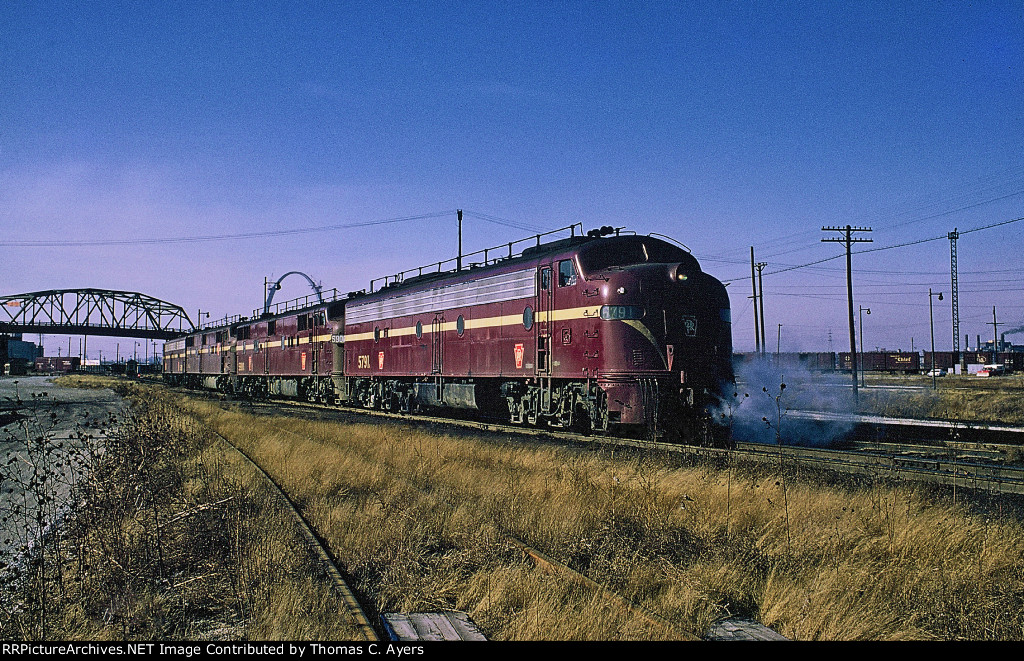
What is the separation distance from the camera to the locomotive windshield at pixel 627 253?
15836 millimetres

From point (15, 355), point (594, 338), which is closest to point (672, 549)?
point (594, 338)

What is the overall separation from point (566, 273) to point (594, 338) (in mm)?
1842

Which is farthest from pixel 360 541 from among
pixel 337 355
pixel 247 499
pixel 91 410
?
pixel 91 410

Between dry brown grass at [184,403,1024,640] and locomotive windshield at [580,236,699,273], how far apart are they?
530cm

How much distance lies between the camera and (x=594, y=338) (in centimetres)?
1537

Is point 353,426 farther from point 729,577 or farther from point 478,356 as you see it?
point 729,577

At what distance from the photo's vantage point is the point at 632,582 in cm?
641

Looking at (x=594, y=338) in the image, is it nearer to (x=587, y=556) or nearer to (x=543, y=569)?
(x=587, y=556)

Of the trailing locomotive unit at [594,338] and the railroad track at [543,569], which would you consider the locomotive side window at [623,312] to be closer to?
the trailing locomotive unit at [594,338]

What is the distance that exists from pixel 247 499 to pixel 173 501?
107cm

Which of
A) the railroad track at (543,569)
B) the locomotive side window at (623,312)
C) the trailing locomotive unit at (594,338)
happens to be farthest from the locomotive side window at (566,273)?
the railroad track at (543,569)

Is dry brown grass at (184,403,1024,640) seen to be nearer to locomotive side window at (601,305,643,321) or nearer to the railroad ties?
the railroad ties

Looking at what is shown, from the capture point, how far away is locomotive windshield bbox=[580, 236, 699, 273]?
15.8m

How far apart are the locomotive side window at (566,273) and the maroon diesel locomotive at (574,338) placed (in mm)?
35
